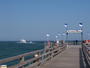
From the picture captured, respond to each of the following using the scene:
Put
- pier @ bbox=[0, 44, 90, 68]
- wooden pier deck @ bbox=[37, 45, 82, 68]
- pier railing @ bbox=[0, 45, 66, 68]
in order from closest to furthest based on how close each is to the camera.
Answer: pier railing @ bbox=[0, 45, 66, 68] < pier @ bbox=[0, 44, 90, 68] < wooden pier deck @ bbox=[37, 45, 82, 68]

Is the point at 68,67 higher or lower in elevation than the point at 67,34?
lower

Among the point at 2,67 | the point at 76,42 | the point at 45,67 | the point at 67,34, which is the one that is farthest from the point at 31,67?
the point at 76,42

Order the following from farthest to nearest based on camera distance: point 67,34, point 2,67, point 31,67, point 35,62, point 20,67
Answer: point 67,34, point 35,62, point 31,67, point 20,67, point 2,67

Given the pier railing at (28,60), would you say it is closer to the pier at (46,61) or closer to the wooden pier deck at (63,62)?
the pier at (46,61)

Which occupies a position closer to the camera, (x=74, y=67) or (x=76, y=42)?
(x=74, y=67)

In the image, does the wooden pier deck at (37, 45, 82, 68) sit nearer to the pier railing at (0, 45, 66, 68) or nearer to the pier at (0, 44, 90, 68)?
the pier at (0, 44, 90, 68)

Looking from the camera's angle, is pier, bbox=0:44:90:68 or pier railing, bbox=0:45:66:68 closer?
pier railing, bbox=0:45:66:68

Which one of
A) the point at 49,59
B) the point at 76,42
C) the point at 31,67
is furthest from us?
the point at 76,42

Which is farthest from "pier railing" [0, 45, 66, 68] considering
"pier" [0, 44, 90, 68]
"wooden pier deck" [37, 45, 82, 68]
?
"wooden pier deck" [37, 45, 82, 68]

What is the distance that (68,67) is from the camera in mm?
16266

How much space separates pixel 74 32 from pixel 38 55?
1398 inches

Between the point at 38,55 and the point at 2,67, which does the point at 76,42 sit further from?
the point at 2,67

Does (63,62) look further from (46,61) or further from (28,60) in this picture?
(28,60)

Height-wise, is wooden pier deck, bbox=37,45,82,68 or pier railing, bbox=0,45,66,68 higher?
pier railing, bbox=0,45,66,68
